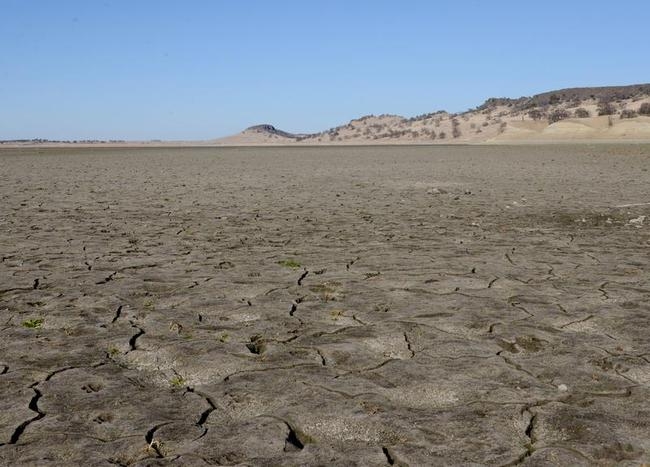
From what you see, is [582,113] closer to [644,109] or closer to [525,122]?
[525,122]

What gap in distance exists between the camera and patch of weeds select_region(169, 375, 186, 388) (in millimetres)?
3141

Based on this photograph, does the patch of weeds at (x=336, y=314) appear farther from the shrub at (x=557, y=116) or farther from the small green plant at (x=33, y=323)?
the shrub at (x=557, y=116)

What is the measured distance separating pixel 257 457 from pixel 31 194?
11.8m

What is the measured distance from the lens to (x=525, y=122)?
57.8 meters

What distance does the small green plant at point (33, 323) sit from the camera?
4004 mm

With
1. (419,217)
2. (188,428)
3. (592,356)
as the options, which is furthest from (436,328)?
(419,217)

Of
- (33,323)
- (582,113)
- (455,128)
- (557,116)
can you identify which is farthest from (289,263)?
(455,128)

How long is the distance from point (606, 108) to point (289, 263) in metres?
57.2

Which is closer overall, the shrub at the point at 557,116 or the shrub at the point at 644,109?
the shrub at the point at 644,109

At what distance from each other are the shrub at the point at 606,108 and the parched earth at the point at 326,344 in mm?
51773

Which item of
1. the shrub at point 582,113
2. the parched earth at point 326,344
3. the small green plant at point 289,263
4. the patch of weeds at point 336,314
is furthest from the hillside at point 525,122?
the patch of weeds at point 336,314

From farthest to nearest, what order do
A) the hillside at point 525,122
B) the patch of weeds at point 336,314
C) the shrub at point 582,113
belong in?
the shrub at point 582,113 < the hillside at point 525,122 < the patch of weeds at point 336,314

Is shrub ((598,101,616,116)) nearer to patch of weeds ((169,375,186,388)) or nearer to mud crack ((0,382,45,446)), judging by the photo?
patch of weeds ((169,375,186,388))

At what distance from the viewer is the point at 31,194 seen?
1277 centimetres
